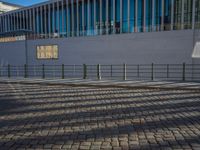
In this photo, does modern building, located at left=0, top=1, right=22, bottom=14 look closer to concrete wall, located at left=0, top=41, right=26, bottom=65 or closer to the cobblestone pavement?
concrete wall, located at left=0, top=41, right=26, bottom=65

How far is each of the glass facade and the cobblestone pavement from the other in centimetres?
1309

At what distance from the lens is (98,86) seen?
38.1ft

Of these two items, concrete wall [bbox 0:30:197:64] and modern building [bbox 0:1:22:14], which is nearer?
concrete wall [bbox 0:30:197:64]

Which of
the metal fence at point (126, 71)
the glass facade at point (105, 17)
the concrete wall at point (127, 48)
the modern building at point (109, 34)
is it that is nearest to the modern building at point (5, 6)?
the glass facade at point (105, 17)

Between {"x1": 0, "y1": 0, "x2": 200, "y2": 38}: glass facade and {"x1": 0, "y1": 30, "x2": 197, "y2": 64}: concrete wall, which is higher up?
{"x1": 0, "y1": 0, "x2": 200, "y2": 38}: glass facade

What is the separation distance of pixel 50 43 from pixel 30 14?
1400 cm

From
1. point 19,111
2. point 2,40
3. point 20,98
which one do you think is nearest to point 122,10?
point 2,40

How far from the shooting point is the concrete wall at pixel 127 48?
1764 centimetres

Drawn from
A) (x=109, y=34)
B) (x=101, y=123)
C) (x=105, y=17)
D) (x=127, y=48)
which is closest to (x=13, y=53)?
(x=105, y=17)

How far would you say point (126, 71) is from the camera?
63.3 feet

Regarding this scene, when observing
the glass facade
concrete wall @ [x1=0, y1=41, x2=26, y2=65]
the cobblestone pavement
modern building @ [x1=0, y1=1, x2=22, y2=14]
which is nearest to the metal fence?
concrete wall @ [x1=0, y1=41, x2=26, y2=65]

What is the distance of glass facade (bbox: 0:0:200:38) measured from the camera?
21625 mm

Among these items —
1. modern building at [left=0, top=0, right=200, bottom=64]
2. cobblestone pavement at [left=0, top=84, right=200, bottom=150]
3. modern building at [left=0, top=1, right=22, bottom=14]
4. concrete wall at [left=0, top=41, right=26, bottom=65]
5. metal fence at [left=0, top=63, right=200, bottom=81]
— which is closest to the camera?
cobblestone pavement at [left=0, top=84, right=200, bottom=150]

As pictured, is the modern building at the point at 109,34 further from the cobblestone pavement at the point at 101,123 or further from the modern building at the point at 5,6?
the modern building at the point at 5,6
